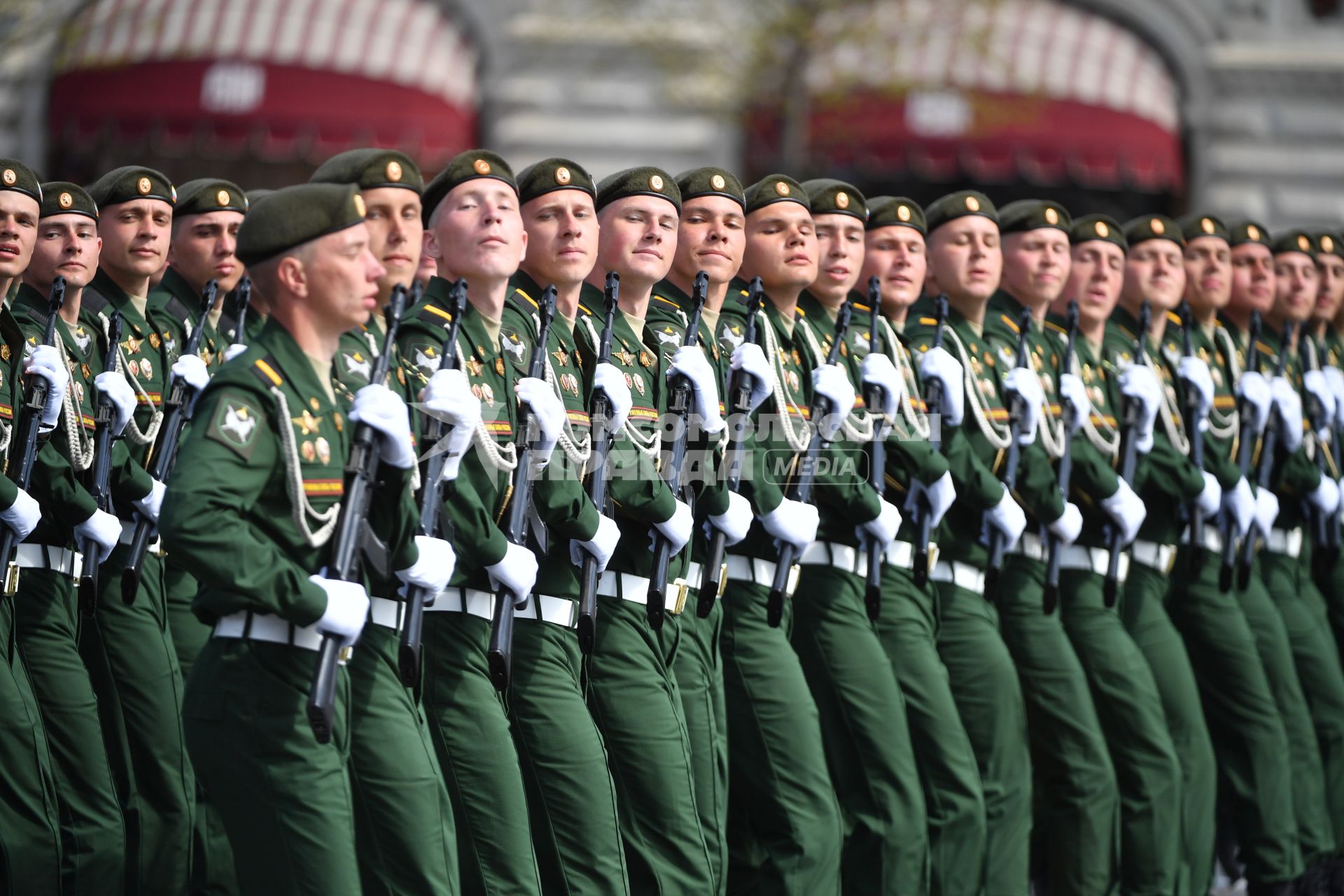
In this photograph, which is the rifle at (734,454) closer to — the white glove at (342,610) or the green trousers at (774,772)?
the green trousers at (774,772)

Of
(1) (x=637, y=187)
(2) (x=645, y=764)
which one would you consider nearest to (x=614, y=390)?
(1) (x=637, y=187)

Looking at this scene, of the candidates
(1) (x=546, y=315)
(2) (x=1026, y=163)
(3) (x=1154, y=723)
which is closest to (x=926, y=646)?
(3) (x=1154, y=723)

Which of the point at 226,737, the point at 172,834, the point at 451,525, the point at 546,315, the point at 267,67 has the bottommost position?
the point at 172,834

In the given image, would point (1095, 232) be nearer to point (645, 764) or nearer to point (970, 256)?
point (970, 256)

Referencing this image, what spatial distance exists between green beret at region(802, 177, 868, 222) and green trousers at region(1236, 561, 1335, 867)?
2107mm

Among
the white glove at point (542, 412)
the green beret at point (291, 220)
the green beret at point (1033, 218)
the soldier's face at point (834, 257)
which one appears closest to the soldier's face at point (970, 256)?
the green beret at point (1033, 218)

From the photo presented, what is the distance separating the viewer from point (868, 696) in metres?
5.65

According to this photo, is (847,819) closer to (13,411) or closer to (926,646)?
(926,646)

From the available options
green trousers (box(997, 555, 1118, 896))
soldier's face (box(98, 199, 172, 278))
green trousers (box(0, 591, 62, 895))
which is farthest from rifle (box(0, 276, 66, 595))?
green trousers (box(997, 555, 1118, 896))

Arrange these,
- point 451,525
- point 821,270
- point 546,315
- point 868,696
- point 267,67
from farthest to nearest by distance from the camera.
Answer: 1. point 267,67
2. point 821,270
3. point 868,696
4. point 546,315
5. point 451,525

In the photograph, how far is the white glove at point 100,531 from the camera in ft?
17.1

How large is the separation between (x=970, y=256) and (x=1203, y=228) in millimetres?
1493

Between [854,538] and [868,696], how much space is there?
1.54ft

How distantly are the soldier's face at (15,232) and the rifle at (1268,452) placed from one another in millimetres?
4185
